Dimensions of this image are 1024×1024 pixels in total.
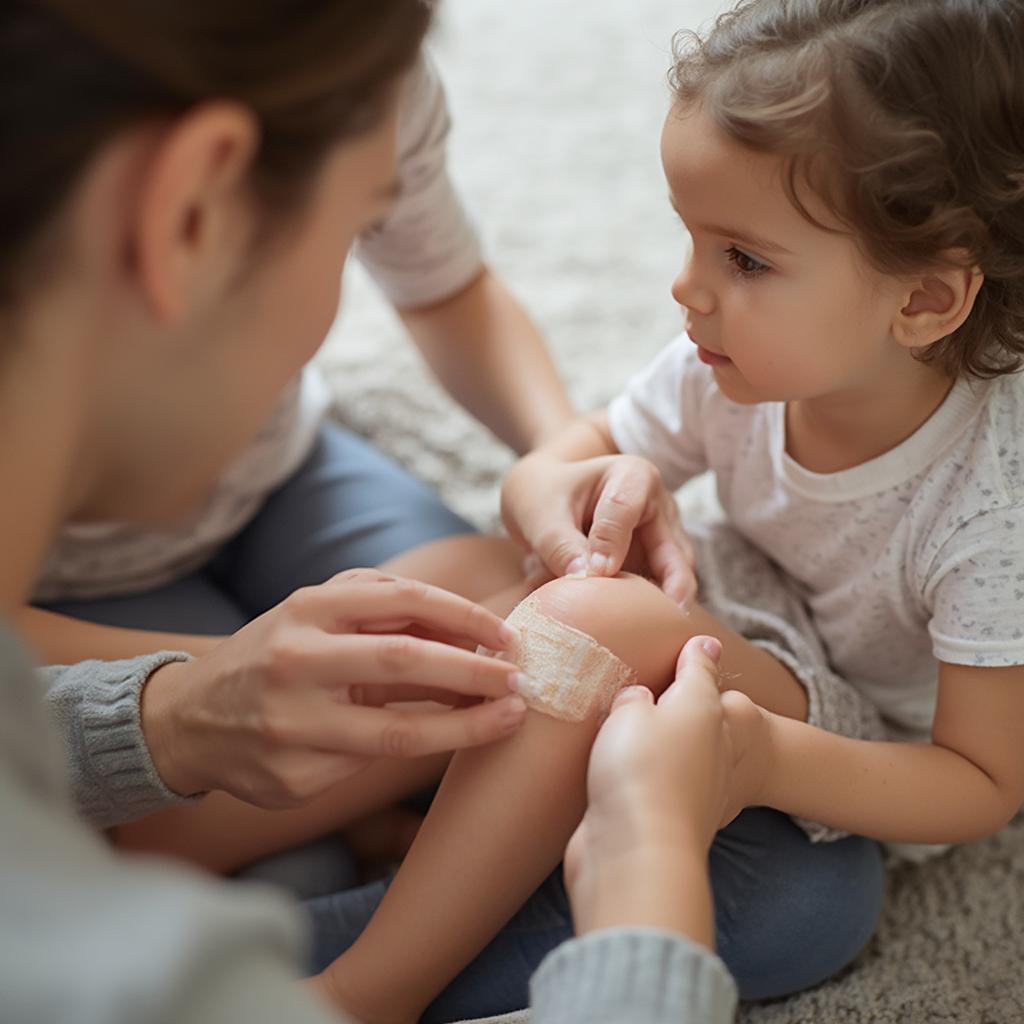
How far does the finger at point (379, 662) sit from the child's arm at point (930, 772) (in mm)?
258

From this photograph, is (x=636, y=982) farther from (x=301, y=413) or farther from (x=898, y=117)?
(x=301, y=413)

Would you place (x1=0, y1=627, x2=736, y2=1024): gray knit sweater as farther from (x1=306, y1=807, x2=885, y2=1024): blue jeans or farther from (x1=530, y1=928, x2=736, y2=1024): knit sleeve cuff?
(x1=306, y1=807, x2=885, y2=1024): blue jeans

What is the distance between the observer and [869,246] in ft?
2.69

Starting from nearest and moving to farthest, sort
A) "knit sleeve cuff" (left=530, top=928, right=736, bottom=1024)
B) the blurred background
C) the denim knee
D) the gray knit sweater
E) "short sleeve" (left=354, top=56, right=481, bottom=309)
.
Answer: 1. the gray knit sweater
2. "knit sleeve cuff" (left=530, top=928, right=736, bottom=1024)
3. the denim knee
4. "short sleeve" (left=354, top=56, right=481, bottom=309)
5. the blurred background

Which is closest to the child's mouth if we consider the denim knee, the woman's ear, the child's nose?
the child's nose

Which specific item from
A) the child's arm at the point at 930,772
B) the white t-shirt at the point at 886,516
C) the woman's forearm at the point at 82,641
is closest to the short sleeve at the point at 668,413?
the white t-shirt at the point at 886,516

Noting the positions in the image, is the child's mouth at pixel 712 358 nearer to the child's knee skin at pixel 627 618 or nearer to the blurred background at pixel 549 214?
the child's knee skin at pixel 627 618

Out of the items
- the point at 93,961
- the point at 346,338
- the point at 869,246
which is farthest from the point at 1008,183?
the point at 346,338

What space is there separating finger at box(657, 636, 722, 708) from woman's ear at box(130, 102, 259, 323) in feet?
1.27

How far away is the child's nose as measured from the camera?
888 millimetres

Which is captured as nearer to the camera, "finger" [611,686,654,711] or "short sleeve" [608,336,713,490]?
"finger" [611,686,654,711]

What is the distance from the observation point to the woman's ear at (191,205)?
1.70ft

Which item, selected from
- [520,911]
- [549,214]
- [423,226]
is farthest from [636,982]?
[549,214]

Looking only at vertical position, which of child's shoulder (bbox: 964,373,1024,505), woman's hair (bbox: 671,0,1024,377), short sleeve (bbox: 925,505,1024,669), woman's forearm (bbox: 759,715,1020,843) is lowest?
woman's forearm (bbox: 759,715,1020,843)
